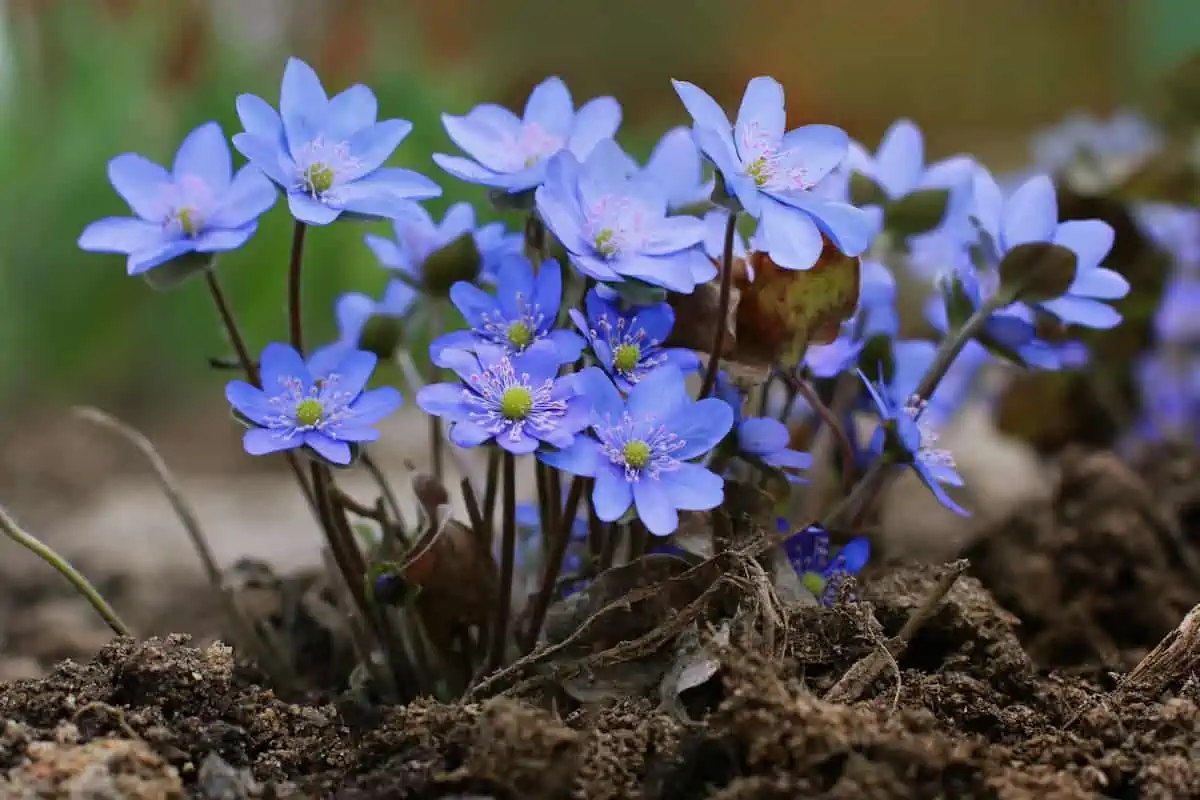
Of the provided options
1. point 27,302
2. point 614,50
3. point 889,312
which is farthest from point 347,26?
point 889,312

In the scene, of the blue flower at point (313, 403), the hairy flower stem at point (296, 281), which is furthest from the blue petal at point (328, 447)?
the hairy flower stem at point (296, 281)

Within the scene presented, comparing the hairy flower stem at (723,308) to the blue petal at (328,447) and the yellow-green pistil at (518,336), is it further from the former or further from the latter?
the blue petal at (328,447)

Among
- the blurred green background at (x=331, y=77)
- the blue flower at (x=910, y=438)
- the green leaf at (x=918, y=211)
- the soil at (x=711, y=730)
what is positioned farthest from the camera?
the blurred green background at (x=331, y=77)

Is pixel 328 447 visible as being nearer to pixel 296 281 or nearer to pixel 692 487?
pixel 296 281

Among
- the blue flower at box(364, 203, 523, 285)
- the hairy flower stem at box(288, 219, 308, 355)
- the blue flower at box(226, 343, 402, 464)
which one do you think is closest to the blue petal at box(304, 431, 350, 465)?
the blue flower at box(226, 343, 402, 464)

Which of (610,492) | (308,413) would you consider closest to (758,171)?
(610,492)

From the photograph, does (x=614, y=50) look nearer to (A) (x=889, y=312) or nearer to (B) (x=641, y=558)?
(A) (x=889, y=312)
